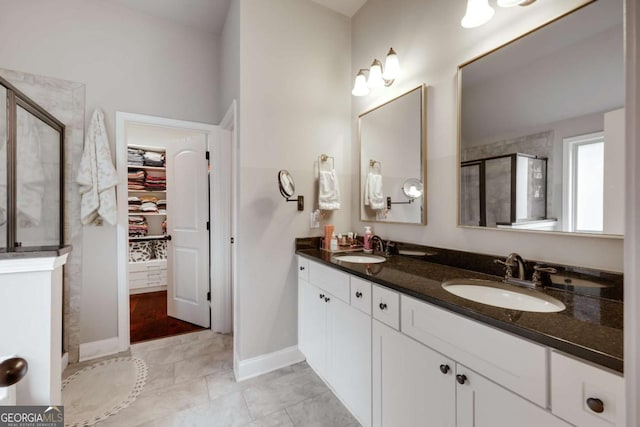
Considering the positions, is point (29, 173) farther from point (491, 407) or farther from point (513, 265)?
point (513, 265)

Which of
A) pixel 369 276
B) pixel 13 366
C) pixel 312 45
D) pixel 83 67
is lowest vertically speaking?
pixel 13 366

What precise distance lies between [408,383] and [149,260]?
4272mm

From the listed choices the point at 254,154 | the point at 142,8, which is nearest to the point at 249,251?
the point at 254,154

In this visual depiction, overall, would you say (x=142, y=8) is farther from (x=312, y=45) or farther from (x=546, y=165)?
(x=546, y=165)

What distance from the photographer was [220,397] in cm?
177

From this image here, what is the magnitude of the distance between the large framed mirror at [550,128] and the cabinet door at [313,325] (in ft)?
3.55

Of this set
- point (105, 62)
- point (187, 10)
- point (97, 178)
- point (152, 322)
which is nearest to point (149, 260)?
point (152, 322)

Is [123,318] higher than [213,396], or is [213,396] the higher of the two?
[123,318]

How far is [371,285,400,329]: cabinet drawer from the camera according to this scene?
1.19 metres

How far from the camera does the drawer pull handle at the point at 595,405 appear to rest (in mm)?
613

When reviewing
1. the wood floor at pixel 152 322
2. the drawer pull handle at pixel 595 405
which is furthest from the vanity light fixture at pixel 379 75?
the wood floor at pixel 152 322

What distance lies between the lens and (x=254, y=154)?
6.51ft

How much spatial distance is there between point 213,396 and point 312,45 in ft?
9.16

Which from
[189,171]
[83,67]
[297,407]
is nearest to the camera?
[297,407]
